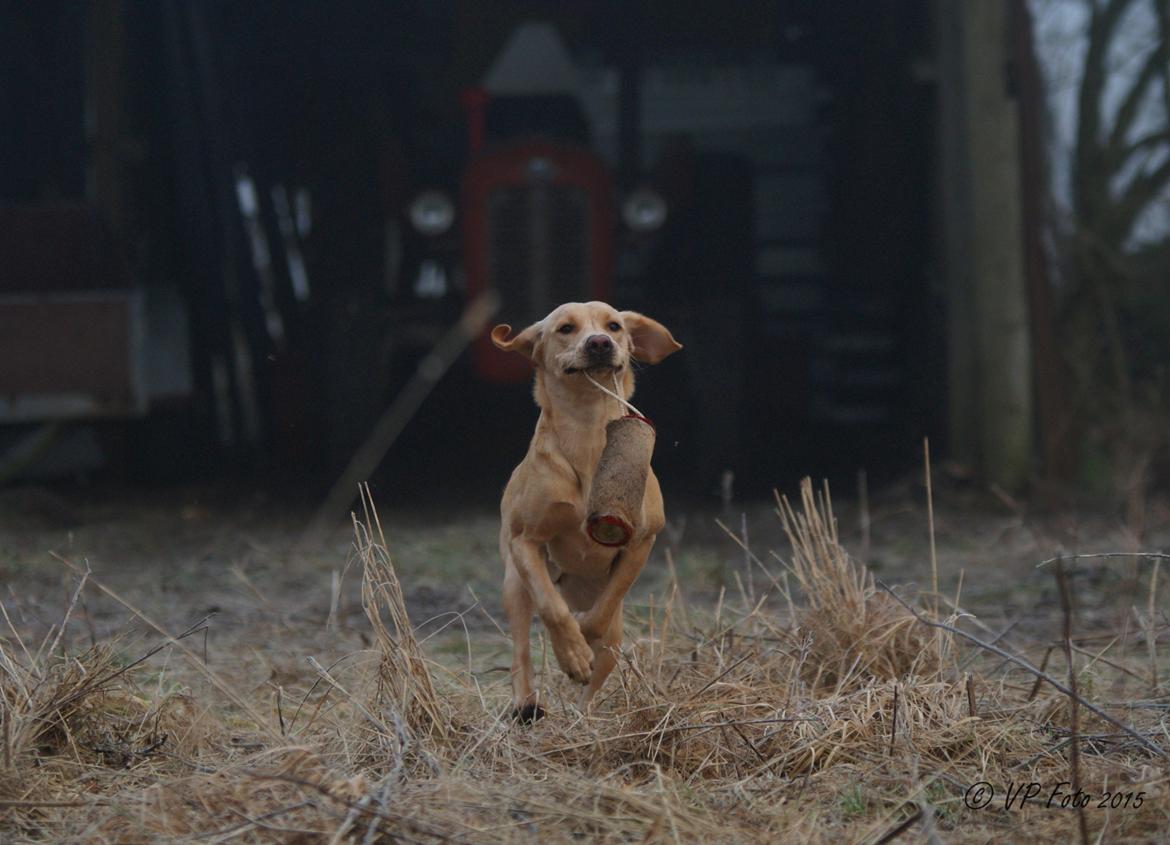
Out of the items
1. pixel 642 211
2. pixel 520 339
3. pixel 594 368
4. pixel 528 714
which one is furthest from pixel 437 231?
pixel 528 714

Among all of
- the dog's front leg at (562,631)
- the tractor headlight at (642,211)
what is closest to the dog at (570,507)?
the dog's front leg at (562,631)

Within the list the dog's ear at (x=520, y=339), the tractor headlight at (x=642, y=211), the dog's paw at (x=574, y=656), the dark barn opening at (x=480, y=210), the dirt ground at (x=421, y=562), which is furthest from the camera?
the tractor headlight at (x=642, y=211)

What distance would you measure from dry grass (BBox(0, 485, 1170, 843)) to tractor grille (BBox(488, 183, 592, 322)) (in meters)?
3.95

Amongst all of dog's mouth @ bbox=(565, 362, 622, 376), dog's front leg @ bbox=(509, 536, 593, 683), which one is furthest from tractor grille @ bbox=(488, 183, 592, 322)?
dog's front leg @ bbox=(509, 536, 593, 683)

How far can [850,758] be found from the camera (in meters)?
2.61

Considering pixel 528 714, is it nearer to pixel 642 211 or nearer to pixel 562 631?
pixel 562 631

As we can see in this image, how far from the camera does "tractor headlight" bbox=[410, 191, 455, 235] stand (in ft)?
23.9

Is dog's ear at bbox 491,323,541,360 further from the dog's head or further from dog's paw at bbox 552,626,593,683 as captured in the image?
dog's paw at bbox 552,626,593,683

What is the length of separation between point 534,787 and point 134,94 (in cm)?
731

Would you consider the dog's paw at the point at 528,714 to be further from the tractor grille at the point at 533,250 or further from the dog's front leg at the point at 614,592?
the tractor grille at the point at 533,250

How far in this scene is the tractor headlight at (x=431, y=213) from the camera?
23.9 ft

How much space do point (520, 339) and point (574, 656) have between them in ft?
2.39

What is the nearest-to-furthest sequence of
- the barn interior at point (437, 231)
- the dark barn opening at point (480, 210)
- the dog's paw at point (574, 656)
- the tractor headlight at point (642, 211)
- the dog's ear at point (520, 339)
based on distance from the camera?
the dog's paw at point (574, 656), the dog's ear at point (520, 339), the barn interior at point (437, 231), the dark barn opening at point (480, 210), the tractor headlight at point (642, 211)

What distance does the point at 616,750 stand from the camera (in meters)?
2.61
